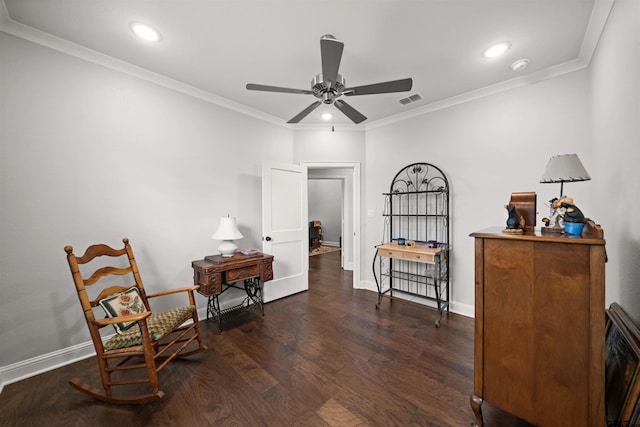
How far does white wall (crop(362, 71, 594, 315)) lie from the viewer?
2262 millimetres

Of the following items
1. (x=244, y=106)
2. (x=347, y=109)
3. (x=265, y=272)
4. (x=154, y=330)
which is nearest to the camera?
(x=154, y=330)

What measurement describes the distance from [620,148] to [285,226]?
319cm

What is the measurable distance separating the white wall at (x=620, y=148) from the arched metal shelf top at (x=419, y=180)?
1.34 m

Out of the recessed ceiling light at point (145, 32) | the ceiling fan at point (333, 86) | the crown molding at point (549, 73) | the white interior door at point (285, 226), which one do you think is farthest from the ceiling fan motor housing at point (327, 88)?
the crown molding at point (549, 73)

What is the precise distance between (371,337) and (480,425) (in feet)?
3.62

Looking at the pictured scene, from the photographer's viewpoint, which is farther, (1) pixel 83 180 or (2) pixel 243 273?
(2) pixel 243 273

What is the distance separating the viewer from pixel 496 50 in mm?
2049

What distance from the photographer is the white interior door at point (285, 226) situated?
3.23m

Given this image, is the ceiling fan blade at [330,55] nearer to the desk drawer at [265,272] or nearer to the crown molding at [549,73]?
the crown molding at [549,73]

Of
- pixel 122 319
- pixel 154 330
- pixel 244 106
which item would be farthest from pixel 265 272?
pixel 244 106

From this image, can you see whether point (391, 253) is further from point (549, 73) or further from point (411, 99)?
point (549, 73)

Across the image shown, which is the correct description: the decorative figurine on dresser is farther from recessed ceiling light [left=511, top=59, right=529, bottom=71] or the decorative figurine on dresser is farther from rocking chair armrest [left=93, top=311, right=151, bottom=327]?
rocking chair armrest [left=93, top=311, right=151, bottom=327]

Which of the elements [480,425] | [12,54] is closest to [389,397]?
[480,425]

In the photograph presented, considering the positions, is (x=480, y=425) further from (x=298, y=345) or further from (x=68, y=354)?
(x=68, y=354)
